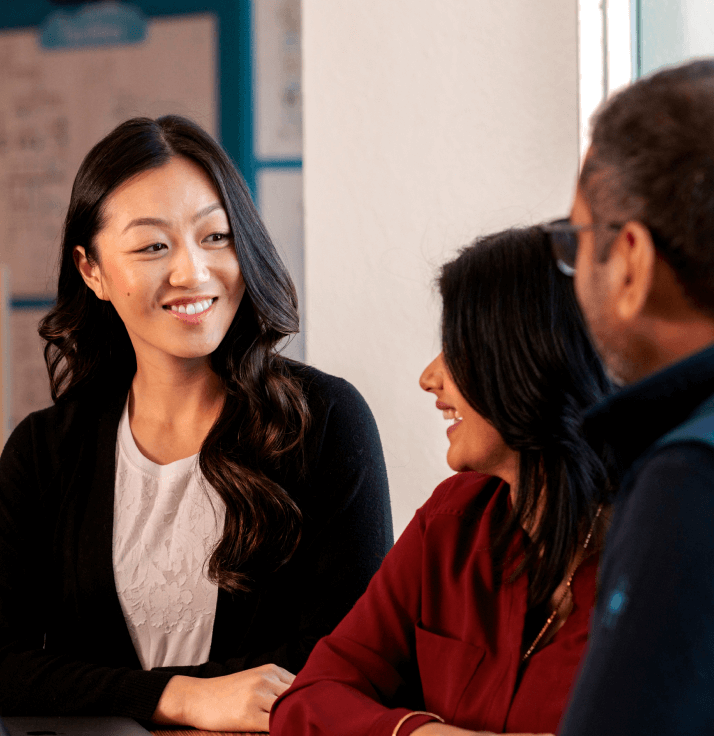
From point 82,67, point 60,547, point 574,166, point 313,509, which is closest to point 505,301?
point 313,509

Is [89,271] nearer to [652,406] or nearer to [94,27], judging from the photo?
[652,406]

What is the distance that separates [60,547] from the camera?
1.60 meters

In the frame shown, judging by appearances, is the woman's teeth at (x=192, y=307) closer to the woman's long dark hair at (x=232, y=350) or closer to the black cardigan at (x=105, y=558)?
the woman's long dark hair at (x=232, y=350)

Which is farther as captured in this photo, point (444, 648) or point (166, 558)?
point (166, 558)

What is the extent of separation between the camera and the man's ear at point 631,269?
607 mm

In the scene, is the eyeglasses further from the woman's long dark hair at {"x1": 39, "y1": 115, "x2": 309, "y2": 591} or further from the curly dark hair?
the woman's long dark hair at {"x1": 39, "y1": 115, "x2": 309, "y2": 591}

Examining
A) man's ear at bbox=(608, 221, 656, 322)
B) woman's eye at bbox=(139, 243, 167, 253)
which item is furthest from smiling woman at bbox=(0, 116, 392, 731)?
man's ear at bbox=(608, 221, 656, 322)

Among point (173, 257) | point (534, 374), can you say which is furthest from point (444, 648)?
point (173, 257)

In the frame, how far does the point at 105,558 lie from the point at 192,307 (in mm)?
483

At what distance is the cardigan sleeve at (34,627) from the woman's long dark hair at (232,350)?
18 cm

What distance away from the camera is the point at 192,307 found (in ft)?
5.20

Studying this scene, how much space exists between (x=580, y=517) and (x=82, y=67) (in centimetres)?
313

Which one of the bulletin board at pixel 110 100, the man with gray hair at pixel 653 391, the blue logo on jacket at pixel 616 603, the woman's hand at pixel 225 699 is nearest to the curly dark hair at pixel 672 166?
the man with gray hair at pixel 653 391

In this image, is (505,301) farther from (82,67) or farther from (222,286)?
(82,67)
